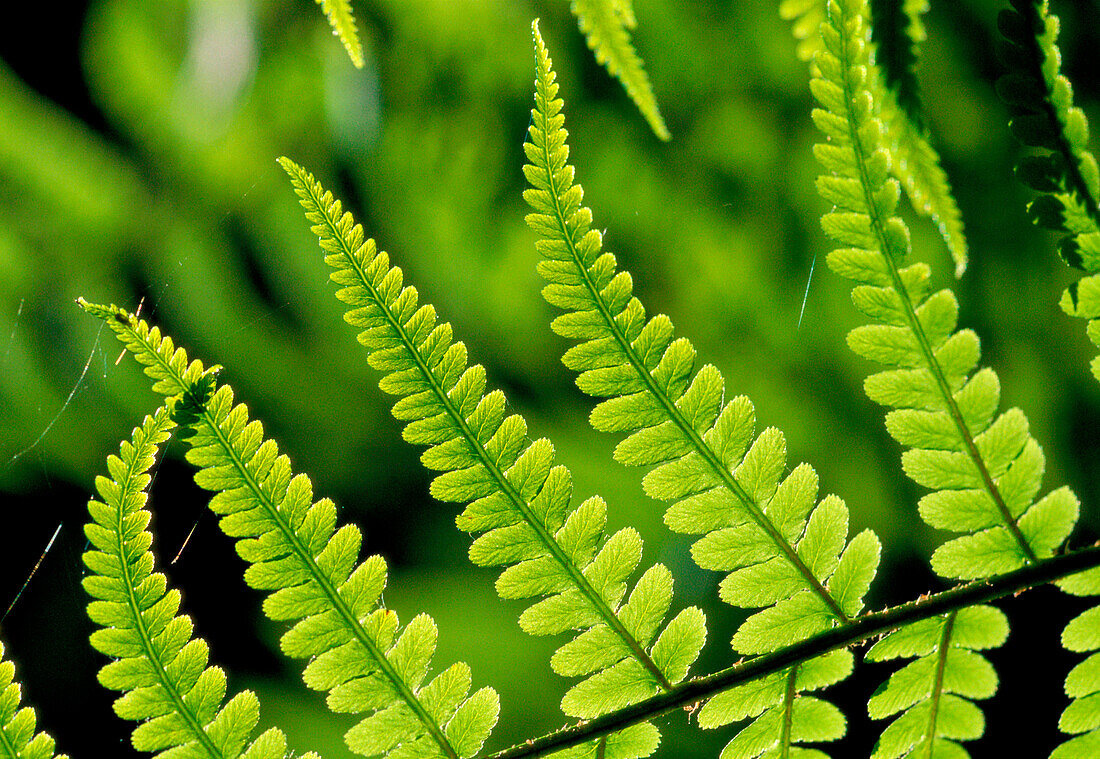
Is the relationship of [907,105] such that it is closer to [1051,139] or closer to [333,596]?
[1051,139]

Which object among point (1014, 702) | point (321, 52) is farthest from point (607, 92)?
point (1014, 702)

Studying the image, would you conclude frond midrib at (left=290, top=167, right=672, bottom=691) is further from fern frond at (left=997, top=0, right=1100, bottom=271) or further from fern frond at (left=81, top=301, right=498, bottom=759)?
fern frond at (left=997, top=0, right=1100, bottom=271)

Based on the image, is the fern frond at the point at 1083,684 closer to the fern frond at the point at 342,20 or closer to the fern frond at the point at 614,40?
the fern frond at the point at 614,40

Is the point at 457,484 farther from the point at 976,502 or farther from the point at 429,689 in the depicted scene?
the point at 976,502

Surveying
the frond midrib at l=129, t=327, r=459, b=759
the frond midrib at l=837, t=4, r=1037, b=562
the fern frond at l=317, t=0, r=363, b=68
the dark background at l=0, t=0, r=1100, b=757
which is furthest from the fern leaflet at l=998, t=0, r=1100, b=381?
the dark background at l=0, t=0, r=1100, b=757

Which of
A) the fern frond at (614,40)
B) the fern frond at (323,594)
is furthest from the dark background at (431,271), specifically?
the fern frond at (323,594)
